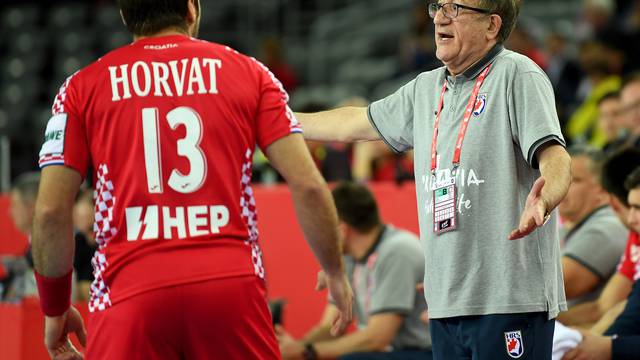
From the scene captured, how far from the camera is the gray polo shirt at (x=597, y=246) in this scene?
6.07m

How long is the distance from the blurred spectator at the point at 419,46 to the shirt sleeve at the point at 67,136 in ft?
31.1

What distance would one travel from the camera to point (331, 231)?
12.2 ft

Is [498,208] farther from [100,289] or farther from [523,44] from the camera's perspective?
[523,44]

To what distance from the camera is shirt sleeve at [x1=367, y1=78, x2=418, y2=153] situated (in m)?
4.31

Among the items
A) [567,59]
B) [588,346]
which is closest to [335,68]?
[567,59]

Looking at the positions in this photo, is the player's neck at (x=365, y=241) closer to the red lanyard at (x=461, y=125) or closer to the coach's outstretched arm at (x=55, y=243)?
the red lanyard at (x=461, y=125)

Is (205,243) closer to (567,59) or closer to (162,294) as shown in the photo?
(162,294)

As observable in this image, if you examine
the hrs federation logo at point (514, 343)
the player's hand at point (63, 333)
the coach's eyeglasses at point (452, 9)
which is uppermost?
the coach's eyeglasses at point (452, 9)

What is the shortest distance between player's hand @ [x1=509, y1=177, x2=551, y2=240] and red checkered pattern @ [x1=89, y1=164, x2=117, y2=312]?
4.07 ft

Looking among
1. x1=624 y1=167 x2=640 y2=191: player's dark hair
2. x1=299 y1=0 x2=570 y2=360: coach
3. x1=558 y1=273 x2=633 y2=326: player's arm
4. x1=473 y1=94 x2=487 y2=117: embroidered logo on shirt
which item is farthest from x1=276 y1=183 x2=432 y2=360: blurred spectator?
x1=473 y1=94 x2=487 y2=117: embroidered logo on shirt

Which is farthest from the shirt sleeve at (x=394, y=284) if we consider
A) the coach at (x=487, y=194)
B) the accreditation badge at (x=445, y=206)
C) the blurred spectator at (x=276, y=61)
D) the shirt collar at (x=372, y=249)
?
the blurred spectator at (x=276, y=61)

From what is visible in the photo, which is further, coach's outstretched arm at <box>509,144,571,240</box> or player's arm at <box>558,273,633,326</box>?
player's arm at <box>558,273,633,326</box>

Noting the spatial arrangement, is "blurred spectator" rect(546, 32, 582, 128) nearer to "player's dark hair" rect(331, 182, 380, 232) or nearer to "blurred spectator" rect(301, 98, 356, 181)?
"blurred spectator" rect(301, 98, 356, 181)

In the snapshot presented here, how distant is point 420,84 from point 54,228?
1.46 meters
